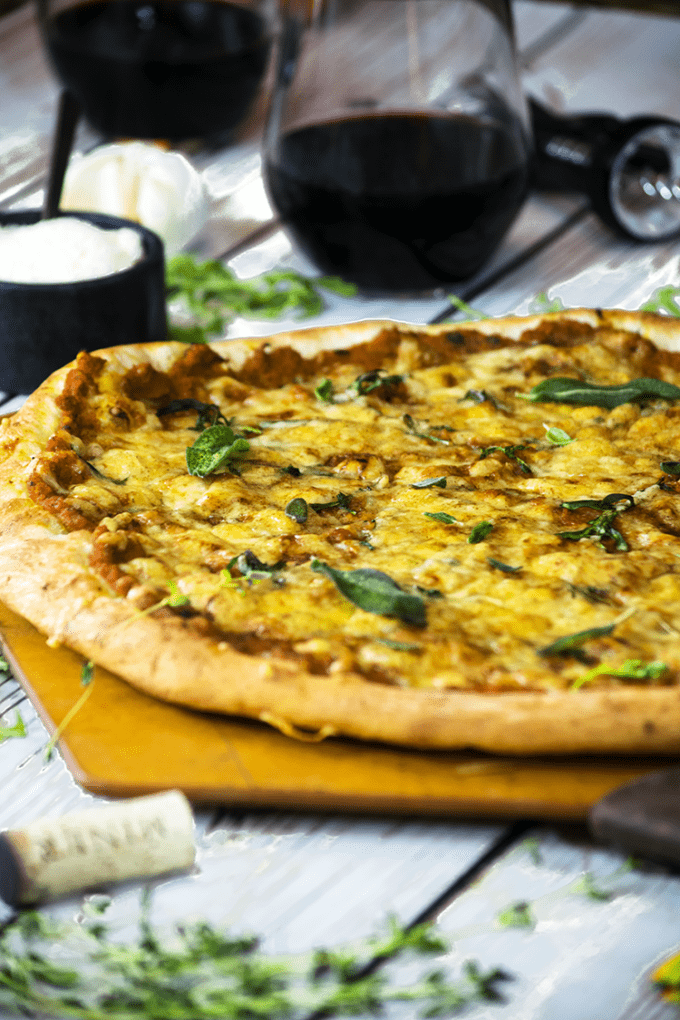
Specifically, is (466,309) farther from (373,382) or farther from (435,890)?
(435,890)

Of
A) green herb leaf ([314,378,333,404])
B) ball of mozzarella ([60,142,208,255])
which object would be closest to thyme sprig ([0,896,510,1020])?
green herb leaf ([314,378,333,404])

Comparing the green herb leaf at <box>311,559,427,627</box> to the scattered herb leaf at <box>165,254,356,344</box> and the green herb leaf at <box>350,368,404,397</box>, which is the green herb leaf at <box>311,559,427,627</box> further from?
the scattered herb leaf at <box>165,254,356,344</box>

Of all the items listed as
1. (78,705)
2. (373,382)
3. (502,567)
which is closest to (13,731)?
(78,705)

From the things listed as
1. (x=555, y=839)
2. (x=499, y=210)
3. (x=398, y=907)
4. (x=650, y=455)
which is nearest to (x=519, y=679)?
(x=555, y=839)

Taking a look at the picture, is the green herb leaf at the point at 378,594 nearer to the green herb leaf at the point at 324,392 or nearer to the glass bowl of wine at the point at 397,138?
the green herb leaf at the point at 324,392

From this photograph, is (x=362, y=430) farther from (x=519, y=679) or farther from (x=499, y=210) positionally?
(x=499, y=210)
